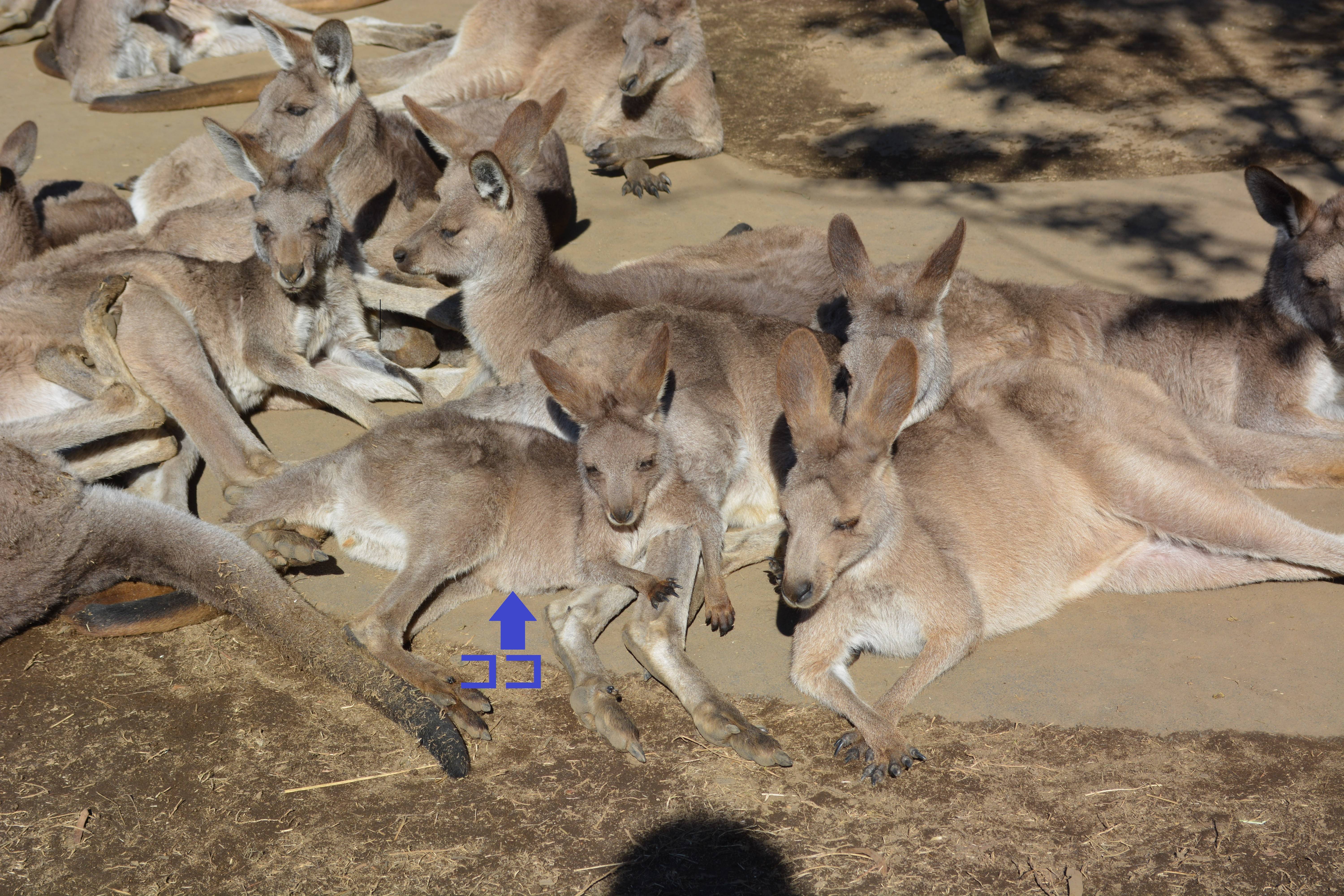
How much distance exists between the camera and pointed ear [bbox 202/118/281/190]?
18.0 ft

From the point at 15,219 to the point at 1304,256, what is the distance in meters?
6.28

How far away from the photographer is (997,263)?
21.5 feet

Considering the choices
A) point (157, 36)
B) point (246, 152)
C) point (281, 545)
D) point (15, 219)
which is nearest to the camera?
point (281, 545)

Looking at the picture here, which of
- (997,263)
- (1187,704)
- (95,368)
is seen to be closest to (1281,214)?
(997,263)

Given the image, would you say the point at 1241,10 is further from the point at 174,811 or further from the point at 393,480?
the point at 174,811

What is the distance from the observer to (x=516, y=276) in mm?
5262

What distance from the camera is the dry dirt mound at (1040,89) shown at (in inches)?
314

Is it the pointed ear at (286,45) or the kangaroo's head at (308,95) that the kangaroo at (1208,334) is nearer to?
the kangaroo's head at (308,95)

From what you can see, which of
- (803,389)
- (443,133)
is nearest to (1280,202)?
(803,389)

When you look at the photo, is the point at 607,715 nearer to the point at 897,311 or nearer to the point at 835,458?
the point at 835,458

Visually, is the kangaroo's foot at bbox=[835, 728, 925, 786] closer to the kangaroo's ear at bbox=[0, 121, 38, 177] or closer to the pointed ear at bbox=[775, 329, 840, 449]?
the pointed ear at bbox=[775, 329, 840, 449]

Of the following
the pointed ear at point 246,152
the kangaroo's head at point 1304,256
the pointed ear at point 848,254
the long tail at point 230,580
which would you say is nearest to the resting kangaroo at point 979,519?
the pointed ear at point 848,254

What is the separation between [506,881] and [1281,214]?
428cm

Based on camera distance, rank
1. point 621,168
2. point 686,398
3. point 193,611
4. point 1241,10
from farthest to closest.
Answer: point 1241,10 → point 621,168 → point 686,398 → point 193,611
